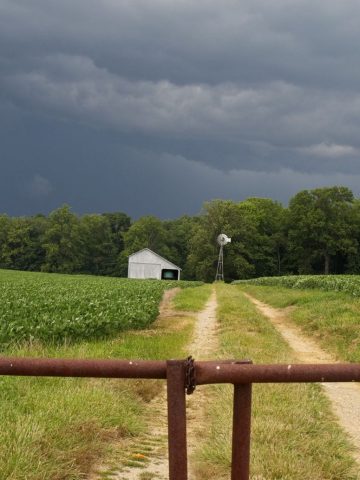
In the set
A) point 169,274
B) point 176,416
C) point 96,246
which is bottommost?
point 169,274

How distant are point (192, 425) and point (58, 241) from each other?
4523 inches

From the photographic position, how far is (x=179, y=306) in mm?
23703

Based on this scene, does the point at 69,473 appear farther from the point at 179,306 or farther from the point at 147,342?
the point at 179,306

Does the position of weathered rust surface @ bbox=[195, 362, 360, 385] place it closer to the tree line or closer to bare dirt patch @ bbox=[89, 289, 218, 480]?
bare dirt patch @ bbox=[89, 289, 218, 480]

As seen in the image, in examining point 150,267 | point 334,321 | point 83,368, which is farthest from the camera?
point 150,267

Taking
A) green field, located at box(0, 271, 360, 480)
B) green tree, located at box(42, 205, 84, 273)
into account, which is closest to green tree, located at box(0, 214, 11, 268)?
green tree, located at box(42, 205, 84, 273)

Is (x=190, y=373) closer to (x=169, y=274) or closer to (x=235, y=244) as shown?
(x=235, y=244)

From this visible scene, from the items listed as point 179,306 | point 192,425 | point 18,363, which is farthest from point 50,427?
point 179,306

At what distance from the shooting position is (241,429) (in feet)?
9.31

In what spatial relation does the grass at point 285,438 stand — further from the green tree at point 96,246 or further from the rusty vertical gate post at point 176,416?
the green tree at point 96,246

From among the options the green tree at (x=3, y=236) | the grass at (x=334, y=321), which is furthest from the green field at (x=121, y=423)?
the green tree at (x=3, y=236)

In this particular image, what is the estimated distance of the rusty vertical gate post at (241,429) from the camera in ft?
9.03

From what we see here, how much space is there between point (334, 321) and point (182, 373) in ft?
42.9

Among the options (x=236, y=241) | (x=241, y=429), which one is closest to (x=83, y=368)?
(x=241, y=429)
